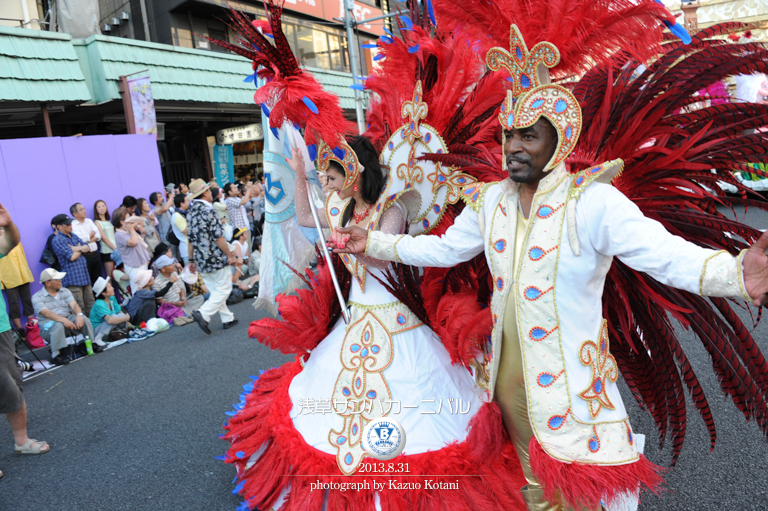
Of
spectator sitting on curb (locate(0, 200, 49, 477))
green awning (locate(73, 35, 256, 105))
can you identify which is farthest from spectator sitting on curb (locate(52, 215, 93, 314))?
green awning (locate(73, 35, 256, 105))

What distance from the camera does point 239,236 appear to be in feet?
25.0

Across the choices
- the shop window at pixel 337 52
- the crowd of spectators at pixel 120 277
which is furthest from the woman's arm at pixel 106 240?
the shop window at pixel 337 52

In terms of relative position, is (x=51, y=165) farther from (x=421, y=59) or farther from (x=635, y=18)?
(x=635, y=18)

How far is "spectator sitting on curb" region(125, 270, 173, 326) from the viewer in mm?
5871

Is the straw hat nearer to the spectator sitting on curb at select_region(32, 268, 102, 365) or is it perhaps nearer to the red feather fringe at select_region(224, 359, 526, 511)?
the spectator sitting on curb at select_region(32, 268, 102, 365)

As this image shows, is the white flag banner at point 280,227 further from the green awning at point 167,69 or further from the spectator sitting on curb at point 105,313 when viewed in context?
the green awning at point 167,69

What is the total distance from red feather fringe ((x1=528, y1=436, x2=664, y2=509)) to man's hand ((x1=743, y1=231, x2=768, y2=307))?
62cm

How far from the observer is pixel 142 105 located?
28.6 feet

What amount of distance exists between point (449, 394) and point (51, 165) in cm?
638

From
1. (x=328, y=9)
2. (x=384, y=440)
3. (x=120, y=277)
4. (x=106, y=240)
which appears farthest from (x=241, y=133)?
(x=384, y=440)

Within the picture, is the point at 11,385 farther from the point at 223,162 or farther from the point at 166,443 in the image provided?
the point at 223,162

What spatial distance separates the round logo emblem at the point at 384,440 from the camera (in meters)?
2.04

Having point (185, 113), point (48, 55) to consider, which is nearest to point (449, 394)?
point (48, 55)

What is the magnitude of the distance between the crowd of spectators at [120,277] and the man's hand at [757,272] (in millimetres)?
4938
